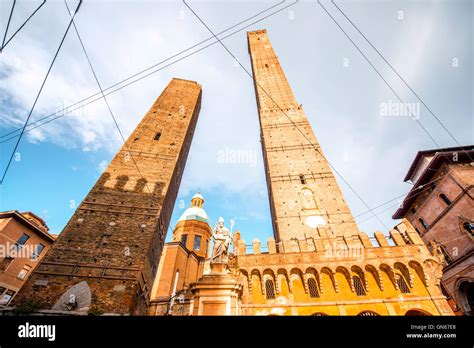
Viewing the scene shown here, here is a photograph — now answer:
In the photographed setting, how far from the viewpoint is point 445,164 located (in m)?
17.5

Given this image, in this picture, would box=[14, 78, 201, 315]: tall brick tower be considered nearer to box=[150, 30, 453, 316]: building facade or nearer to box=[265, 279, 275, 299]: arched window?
box=[150, 30, 453, 316]: building facade

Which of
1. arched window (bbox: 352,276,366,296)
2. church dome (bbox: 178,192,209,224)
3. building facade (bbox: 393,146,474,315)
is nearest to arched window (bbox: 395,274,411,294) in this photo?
arched window (bbox: 352,276,366,296)

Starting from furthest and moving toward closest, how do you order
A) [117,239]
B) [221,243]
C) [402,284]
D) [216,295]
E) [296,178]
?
[296,178] < [117,239] < [402,284] < [221,243] < [216,295]

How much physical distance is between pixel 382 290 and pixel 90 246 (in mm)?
14029

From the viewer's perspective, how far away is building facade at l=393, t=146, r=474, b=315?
15.5m

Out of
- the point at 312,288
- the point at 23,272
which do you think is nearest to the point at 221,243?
the point at 312,288

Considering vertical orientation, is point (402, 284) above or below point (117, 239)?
below

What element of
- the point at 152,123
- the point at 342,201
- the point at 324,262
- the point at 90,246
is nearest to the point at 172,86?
the point at 152,123

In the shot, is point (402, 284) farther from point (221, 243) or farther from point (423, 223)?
point (423, 223)


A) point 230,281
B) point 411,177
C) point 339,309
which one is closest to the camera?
point 230,281

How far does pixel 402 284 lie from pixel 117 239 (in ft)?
46.1

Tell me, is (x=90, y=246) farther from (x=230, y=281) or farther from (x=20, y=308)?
(x=230, y=281)

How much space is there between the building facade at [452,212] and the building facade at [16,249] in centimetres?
3198

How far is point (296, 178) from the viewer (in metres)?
17.4
